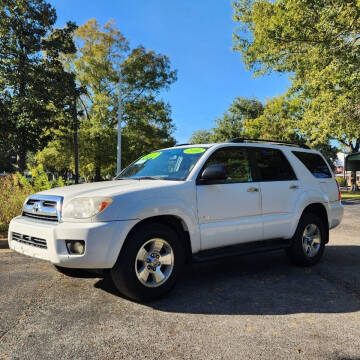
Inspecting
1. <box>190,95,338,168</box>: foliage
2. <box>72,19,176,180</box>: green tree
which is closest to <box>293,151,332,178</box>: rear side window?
<box>190,95,338,168</box>: foliage

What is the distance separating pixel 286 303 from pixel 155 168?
2.31 meters

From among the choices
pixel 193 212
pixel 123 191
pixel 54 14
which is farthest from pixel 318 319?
pixel 54 14

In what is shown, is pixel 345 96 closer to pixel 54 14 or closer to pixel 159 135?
pixel 159 135

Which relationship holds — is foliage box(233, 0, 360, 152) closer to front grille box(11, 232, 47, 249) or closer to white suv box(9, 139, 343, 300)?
white suv box(9, 139, 343, 300)

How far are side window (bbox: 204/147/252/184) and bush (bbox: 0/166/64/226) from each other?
221 inches

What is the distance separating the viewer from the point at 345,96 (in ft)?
51.4

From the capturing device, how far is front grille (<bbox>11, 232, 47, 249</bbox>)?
368 centimetres

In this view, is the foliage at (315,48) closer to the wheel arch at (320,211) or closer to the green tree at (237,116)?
the wheel arch at (320,211)

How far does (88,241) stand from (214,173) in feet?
5.33

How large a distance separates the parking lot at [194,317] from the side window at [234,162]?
1387mm

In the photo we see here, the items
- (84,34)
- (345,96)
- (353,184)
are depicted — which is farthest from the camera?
(353,184)

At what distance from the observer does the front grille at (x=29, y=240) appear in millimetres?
3685

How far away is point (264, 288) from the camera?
173 inches

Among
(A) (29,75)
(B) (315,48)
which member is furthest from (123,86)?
(B) (315,48)
